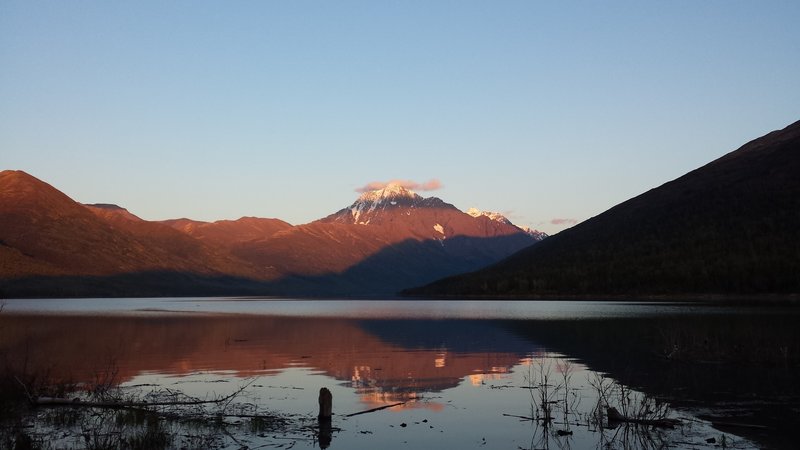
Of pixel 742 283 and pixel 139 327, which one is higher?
pixel 742 283

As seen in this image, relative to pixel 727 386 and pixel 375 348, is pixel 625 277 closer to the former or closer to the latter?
pixel 375 348

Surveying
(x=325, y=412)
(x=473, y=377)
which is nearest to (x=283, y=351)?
(x=473, y=377)

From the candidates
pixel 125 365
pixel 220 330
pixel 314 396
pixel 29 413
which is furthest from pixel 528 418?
pixel 220 330

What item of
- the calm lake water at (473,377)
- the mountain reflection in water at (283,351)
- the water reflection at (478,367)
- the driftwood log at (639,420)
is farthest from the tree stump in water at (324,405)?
the driftwood log at (639,420)

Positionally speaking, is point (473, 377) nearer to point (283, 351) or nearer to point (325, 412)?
point (325, 412)

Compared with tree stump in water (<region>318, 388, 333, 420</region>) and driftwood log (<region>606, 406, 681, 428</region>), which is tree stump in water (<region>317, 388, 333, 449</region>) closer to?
tree stump in water (<region>318, 388, 333, 420</region>)

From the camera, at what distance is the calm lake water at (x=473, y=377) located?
27.6 metres

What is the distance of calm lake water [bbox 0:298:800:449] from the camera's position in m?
27.6

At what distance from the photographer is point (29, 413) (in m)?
30.0

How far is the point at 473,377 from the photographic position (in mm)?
44125

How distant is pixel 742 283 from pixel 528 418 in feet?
479

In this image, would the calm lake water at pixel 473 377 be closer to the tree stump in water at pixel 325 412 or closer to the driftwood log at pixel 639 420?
the driftwood log at pixel 639 420

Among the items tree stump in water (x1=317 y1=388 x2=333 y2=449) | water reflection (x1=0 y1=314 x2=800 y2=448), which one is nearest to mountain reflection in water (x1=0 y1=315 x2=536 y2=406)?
water reflection (x1=0 y1=314 x2=800 y2=448)

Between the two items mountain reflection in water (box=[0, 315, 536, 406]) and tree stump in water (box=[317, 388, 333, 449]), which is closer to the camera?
tree stump in water (box=[317, 388, 333, 449])
